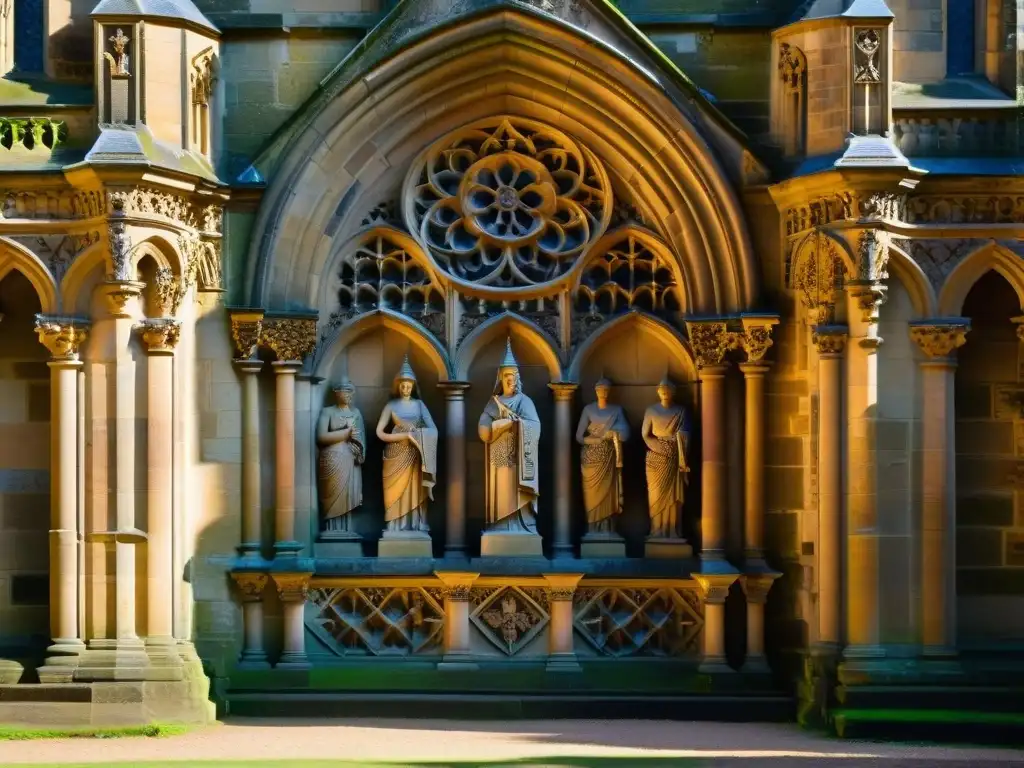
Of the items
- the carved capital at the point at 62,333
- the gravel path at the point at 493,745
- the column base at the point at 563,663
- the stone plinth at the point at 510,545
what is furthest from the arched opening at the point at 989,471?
the carved capital at the point at 62,333

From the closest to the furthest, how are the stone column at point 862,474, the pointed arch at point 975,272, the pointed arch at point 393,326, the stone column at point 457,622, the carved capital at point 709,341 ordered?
the stone column at point 862,474, the pointed arch at point 975,272, the carved capital at point 709,341, the stone column at point 457,622, the pointed arch at point 393,326

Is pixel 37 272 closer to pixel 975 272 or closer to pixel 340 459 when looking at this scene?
pixel 340 459

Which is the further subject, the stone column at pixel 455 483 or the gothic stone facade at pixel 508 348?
the stone column at pixel 455 483

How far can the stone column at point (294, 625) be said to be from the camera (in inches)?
1044

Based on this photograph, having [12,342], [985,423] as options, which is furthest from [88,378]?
[985,423]

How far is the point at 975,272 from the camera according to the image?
25641mm

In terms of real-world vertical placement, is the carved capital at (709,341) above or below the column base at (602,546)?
above

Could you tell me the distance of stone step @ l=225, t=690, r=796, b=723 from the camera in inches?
1032

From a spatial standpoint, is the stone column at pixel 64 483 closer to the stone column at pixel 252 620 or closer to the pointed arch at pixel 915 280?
the stone column at pixel 252 620

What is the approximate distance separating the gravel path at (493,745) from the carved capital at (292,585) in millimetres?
1363

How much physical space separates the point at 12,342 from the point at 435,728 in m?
6.09

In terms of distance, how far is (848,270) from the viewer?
25.3m

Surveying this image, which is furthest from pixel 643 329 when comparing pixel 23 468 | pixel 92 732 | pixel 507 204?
pixel 92 732

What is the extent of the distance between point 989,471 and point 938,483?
1.26m
